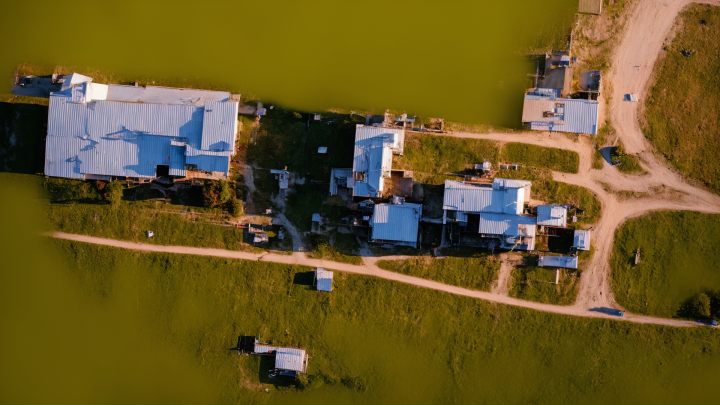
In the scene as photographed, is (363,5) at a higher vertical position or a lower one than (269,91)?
higher

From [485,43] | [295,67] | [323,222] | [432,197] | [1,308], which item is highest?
[485,43]

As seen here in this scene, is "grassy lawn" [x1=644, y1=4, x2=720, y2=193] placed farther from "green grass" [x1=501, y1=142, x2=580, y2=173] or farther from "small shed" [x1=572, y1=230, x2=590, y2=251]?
"small shed" [x1=572, y1=230, x2=590, y2=251]

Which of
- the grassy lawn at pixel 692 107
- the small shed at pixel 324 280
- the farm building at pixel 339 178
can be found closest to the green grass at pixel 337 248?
the small shed at pixel 324 280

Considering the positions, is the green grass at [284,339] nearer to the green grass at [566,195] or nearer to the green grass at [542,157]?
the green grass at [566,195]

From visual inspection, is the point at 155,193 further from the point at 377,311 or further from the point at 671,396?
the point at 671,396

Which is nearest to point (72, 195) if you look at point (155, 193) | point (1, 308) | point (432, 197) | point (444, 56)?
point (155, 193)

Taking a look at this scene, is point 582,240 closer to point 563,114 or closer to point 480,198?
point 480,198
